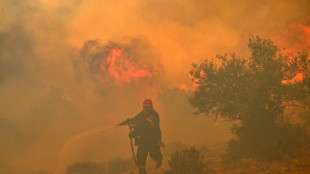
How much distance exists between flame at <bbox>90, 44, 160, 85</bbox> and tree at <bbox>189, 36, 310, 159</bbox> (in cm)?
1362

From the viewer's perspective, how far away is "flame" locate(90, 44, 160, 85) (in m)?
26.6

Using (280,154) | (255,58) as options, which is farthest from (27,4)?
(280,154)

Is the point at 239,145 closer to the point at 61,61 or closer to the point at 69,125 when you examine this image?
the point at 69,125

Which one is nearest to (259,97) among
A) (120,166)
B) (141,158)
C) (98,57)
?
(141,158)

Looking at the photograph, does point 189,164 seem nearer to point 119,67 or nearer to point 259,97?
point 259,97

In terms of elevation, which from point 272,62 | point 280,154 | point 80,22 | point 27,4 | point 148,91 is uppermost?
point 27,4

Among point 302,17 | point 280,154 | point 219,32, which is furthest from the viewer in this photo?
point 219,32

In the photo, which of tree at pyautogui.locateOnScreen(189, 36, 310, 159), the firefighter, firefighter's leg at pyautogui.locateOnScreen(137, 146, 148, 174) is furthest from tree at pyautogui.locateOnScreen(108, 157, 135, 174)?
tree at pyautogui.locateOnScreen(189, 36, 310, 159)

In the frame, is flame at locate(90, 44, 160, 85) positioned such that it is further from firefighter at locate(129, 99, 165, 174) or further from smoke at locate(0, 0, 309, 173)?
firefighter at locate(129, 99, 165, 174)

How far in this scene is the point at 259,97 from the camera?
12.4 m

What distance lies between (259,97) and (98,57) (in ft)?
62.5

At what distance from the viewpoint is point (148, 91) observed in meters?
27.0

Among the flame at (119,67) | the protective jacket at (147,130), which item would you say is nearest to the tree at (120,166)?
the protective jacket at (147,130)

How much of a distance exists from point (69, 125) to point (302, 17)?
2735 centimetres
